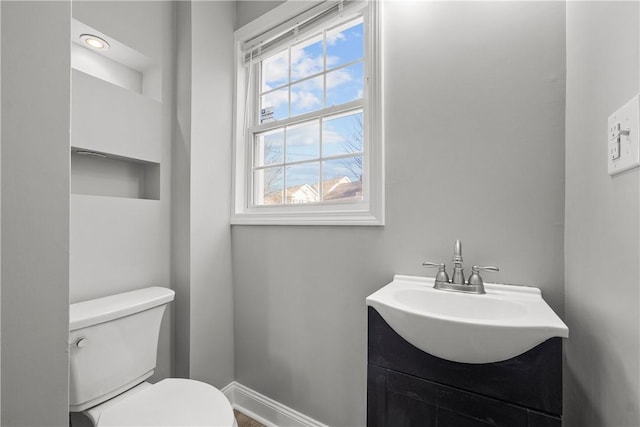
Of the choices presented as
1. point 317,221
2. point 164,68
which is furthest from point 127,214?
point 317,221

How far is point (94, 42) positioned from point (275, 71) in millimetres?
923

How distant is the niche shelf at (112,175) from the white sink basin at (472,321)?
1.40 metres

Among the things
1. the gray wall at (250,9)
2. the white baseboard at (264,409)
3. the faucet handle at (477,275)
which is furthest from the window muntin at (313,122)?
the white baseboard at (264,409)

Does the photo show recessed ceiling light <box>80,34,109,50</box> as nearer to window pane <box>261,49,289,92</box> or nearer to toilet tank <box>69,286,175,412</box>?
window pane <box>261,49,289,92</box>

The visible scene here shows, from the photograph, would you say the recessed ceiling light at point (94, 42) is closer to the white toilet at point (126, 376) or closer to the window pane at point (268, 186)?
the window pane at point (268, 186)

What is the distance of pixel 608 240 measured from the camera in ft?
2.17

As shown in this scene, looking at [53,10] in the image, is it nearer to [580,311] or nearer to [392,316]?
[392,316]

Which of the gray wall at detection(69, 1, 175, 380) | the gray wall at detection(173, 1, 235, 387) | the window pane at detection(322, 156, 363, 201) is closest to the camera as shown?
the gray wall at detection(69, 1, 175, 380)

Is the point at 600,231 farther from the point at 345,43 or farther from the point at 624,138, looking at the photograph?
the point at 345,43

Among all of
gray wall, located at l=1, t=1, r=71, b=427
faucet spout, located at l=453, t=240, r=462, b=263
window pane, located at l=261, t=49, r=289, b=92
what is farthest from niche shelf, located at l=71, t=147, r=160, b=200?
faucet spout, located at l=453, t=240, r=462, b=263

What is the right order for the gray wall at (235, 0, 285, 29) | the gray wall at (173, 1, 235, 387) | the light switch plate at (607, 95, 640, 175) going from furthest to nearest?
the gray wall at (235, 0, 285, 29) < the gray wall at (173, 1, 235, 387) < the light switch plate at (607, 95, 640, 175)

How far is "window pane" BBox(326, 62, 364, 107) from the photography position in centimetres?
145

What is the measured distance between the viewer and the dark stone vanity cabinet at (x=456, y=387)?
28.2 inches

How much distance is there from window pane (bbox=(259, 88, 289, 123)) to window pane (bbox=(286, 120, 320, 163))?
4.8 inches
